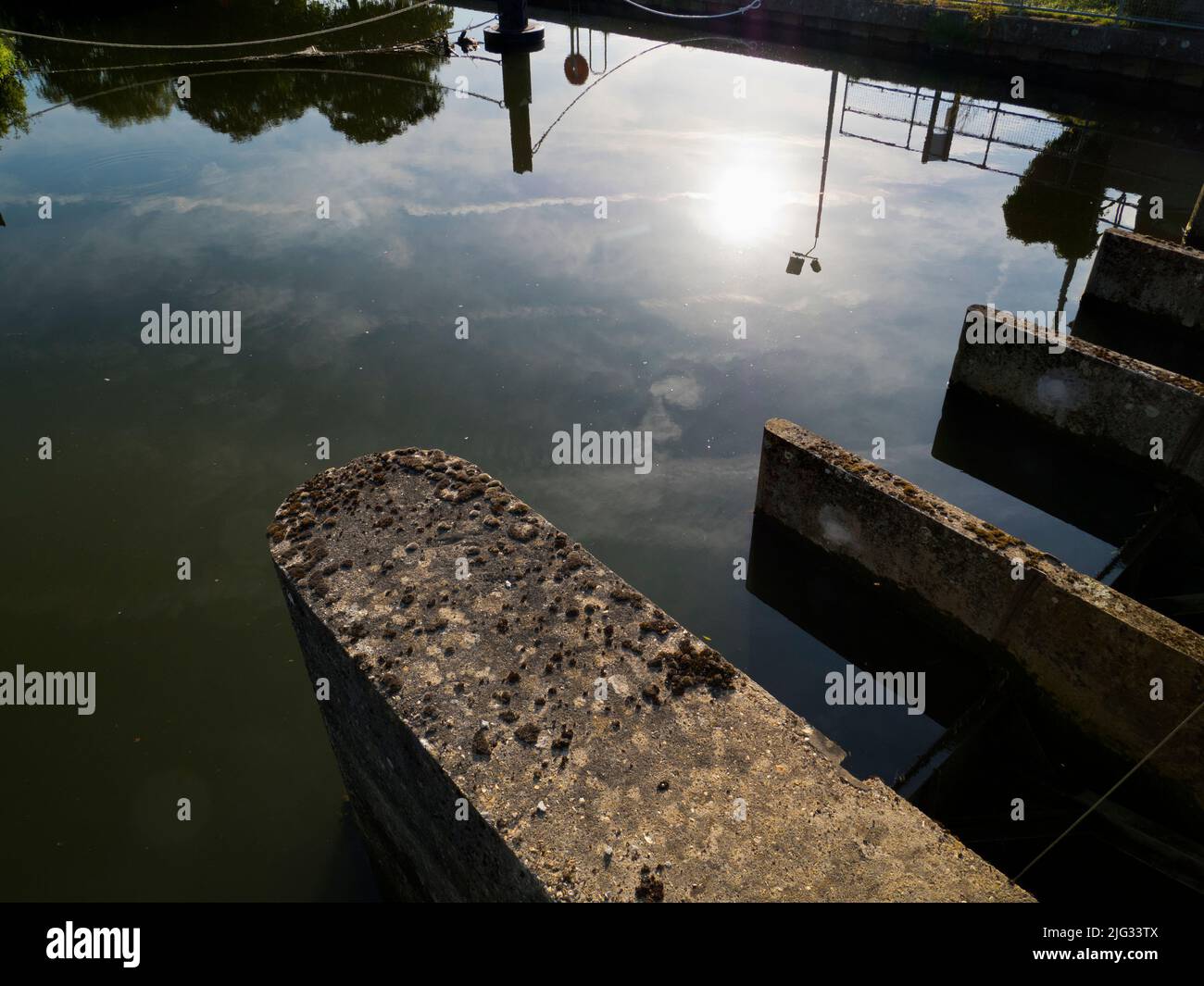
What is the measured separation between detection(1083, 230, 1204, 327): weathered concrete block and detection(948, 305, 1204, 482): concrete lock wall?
9.12 ft

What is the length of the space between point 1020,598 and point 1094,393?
3272 mm

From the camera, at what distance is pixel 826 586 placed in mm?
6281

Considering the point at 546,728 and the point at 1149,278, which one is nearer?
the point at 546,728

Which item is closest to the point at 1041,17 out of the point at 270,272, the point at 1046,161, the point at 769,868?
the point at 1046,161

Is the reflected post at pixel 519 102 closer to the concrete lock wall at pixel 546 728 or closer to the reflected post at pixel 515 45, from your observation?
the reflected post at pixel 515 45

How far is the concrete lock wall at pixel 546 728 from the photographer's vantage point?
218 centimetres

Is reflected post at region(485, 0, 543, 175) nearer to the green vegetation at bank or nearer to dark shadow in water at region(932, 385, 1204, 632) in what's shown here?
the green vegetation at bank

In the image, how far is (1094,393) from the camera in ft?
23.5

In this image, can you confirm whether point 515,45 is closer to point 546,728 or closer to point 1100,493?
point 1100,493

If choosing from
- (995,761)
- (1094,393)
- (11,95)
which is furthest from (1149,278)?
(11,95)

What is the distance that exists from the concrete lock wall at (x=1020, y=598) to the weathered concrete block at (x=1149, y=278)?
19.3 feet

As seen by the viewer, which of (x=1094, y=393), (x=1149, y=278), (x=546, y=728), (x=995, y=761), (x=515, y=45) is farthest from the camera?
(x=515, y=45)

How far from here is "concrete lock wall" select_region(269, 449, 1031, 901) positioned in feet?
7.14
